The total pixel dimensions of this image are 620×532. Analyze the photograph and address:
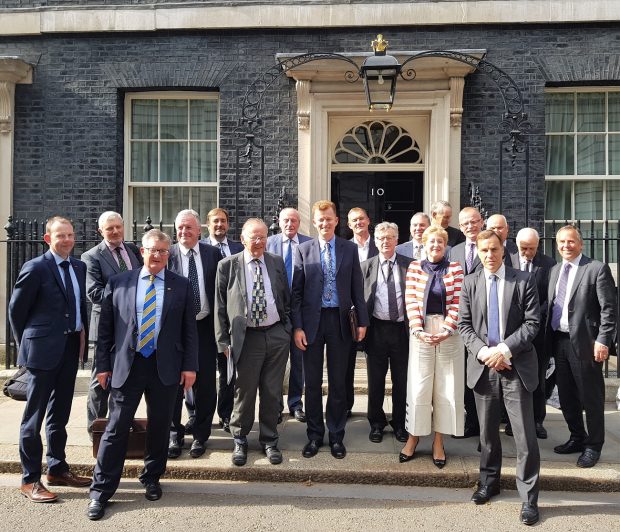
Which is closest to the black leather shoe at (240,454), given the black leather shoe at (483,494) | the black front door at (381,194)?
the black leather shoe at (483,494)

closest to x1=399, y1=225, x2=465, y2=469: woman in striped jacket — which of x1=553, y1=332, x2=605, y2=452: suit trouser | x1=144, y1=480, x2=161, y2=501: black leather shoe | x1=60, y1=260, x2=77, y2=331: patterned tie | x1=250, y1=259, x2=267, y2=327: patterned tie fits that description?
x1=553, y1=332, x2=605, y2=452: suit trouser

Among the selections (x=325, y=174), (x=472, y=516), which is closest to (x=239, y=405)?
(x=472, y=516)

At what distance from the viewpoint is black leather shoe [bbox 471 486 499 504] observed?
4.27 meters

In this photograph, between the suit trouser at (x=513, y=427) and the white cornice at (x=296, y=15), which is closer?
the suit trouser at (x=513, y=427)

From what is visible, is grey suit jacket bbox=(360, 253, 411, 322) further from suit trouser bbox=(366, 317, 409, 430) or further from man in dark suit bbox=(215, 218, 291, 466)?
man in dark suit bbox=(215, 218, 291, 466)

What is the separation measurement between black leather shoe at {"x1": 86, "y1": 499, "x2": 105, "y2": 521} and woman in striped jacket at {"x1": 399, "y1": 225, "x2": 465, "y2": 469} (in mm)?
2192

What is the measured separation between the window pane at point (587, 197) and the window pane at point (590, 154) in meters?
0.16

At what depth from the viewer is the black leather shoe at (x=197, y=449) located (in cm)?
491

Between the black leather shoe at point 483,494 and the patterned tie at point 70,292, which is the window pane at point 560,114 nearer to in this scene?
the black leather shoe at point 483,494

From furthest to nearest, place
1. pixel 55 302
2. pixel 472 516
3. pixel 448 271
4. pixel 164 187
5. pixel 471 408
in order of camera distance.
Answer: pixel 164 187
pixel 471 408
pixel 448 271
pixel 55 302
pixel 472 516

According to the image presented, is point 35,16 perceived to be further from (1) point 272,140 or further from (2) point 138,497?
(2) point 138,497

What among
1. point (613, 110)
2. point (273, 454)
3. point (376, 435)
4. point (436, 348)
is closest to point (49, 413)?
point (273, 454)

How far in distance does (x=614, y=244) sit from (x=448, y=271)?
5.18m

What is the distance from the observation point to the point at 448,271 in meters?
4.75
